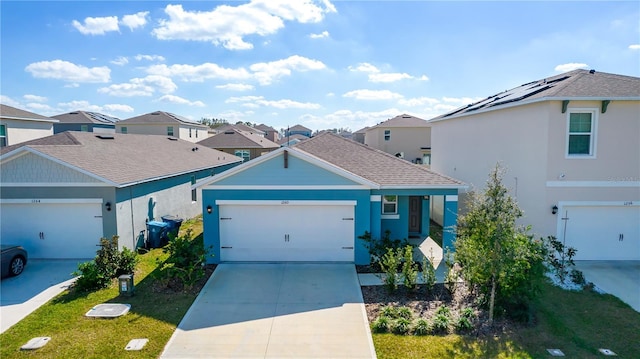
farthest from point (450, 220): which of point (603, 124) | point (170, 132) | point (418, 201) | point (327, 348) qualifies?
point (170, 132)

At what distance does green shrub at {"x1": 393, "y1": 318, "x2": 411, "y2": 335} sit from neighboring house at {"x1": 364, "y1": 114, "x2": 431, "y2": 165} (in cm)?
3404

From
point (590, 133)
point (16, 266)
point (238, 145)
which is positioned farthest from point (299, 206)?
point (238, 145)

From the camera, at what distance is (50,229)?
1252 cm

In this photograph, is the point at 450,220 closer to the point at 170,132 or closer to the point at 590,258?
the point at 590,258

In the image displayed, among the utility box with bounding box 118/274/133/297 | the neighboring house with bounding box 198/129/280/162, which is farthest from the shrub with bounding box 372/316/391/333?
the neighboring house with bounding box 198/129/280/162

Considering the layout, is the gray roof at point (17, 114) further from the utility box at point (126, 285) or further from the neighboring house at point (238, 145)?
the utility box at point (126, 285)

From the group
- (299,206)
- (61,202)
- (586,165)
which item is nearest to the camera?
(586,165)

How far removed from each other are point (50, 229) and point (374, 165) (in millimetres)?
11608

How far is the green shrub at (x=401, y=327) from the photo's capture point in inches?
312

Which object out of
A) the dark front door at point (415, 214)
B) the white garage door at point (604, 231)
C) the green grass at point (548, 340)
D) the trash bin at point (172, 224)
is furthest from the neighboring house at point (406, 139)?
the green grass at point (548, 340)

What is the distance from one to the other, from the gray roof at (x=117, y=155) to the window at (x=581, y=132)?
48.8ft

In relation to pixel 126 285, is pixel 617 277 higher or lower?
lower

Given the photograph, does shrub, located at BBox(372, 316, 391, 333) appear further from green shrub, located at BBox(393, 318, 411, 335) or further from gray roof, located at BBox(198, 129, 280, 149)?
gray roof, located at BBox(198, 129, 280, 149)

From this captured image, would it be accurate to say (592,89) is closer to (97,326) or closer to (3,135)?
(97,326)
